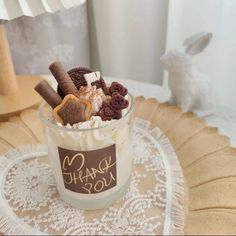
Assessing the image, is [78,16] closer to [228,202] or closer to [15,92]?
[15,92]

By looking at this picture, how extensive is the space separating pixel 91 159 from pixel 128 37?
0.61 metres

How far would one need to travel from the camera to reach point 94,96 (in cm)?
51

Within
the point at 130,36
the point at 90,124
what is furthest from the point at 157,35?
the point at 90,124

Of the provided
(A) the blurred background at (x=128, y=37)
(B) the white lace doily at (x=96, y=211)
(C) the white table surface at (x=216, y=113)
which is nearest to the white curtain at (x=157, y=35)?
(A) the blurred background at (x=128, y=37)

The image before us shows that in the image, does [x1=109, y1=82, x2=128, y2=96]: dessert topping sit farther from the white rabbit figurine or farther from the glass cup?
the white rabbit figurine

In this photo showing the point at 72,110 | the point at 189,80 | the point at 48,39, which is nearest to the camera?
the point at 72,110

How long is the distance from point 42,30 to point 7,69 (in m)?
0.23

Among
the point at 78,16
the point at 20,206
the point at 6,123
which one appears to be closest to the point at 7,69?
the point at 6,123

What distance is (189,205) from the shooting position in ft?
1.71

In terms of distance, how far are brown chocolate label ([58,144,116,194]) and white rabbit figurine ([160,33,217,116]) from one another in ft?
1.06

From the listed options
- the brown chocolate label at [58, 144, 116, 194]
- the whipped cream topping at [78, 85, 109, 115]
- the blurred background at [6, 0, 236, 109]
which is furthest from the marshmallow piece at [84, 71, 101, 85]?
the blurred background at [6, 0, 236, 109]

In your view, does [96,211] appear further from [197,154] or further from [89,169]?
[197,154]

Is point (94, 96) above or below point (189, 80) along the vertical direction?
above

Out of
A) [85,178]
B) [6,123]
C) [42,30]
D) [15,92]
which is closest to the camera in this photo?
[85,178]
